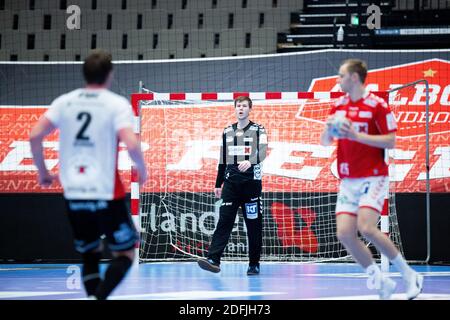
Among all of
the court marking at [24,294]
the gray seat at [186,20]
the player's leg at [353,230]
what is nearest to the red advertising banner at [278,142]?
the court marking at [24,294]

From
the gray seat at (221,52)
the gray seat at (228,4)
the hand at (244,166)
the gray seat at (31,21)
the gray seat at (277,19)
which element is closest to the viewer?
the hand at (244,166)

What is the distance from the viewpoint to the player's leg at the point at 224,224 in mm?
9516

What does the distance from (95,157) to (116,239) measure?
619mm

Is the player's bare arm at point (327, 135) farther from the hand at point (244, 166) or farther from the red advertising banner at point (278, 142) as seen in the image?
the red advertising banner at point (278, 142)

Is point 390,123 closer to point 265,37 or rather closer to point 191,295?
point 191,295

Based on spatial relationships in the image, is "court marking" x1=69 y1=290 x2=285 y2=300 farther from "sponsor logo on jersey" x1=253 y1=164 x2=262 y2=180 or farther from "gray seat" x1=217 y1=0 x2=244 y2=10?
"gray seat" x1=217 y1=0 x2=244 y2=10

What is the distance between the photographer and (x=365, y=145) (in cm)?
629

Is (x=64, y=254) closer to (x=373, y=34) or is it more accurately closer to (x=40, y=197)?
(x=40, y=197)

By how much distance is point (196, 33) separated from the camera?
17625mm

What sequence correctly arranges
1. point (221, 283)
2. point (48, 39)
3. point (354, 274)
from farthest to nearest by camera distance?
1. point (48, 39)
2. point (354, 274)
3. point (221, 283)

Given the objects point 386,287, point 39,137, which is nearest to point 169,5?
point 386,287

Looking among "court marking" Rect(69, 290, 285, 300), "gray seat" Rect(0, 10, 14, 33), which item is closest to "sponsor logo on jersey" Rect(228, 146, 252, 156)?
"court marking" Rect(69, 290, 285, 300)

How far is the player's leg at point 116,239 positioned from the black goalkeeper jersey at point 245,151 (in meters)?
4.45

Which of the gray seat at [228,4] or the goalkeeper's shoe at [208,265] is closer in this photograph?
the goalkeeper's shoe at [208,265]
